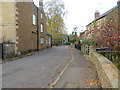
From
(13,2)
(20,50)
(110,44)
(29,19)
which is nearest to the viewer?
(110,44)

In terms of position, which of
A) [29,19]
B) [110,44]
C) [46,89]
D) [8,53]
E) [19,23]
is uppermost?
[29,19]

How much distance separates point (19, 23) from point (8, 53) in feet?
14.0

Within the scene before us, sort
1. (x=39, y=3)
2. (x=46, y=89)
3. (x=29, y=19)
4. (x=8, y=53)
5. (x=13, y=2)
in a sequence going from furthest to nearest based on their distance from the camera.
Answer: (x=39, y=3)
(x=29, y=19)
(x=13, y=2)
(x=8, y=53)
(x=46, y=89)

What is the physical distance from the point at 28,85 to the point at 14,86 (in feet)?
1.87

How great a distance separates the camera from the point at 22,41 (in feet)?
48.6

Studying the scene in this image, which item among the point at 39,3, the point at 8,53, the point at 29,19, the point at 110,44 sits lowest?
the point at 8,53

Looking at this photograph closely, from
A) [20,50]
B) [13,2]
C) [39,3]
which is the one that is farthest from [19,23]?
[39,3]

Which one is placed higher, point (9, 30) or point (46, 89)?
point (9, 30)

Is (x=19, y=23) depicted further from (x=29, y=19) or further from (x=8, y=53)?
(x=8, y=53)

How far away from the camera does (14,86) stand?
15.5 ft

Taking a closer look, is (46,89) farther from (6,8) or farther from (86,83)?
(6,8)


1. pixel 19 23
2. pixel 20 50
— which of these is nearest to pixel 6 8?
pixel 19 23

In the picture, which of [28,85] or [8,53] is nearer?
[28,85]

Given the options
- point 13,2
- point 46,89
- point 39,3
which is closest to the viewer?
point 46,89
